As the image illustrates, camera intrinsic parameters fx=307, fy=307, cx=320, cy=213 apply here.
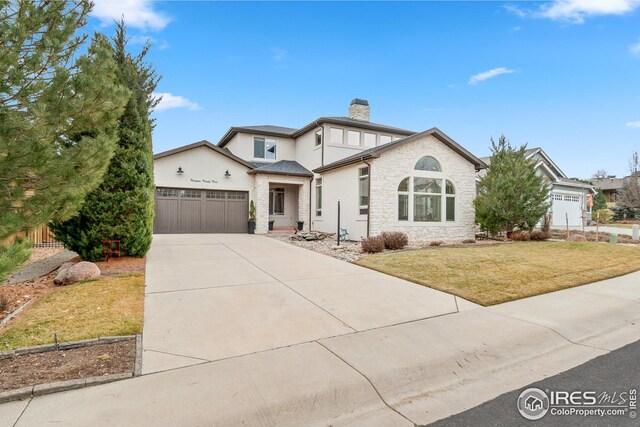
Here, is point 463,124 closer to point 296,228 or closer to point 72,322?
point 296,228

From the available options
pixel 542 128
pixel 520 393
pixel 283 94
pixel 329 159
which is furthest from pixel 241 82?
pixel 542 128

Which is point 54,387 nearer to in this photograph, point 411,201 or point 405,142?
point 411,201

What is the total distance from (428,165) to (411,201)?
2062 millimetres

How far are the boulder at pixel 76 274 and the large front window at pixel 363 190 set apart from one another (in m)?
10.2

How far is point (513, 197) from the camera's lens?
1450 cm

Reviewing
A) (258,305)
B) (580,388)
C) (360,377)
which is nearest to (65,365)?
(258,305)

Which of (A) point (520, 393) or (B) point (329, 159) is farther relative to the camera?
(B) point (329, 159)

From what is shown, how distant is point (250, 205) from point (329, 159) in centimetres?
531

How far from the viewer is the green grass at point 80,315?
3.74 m

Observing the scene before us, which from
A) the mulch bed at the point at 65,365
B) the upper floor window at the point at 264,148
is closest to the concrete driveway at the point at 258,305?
the mulch bed at the point at 65,365

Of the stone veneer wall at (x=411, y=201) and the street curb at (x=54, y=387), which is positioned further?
the stone veneer wall at (x=411, y=201)

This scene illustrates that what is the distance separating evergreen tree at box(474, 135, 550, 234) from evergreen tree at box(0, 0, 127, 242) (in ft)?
50.4

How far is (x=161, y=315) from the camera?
4.57 metres

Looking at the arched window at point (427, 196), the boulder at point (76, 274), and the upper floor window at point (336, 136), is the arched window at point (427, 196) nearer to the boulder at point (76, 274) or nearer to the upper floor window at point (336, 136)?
the upper floor window at point (336, 136)
